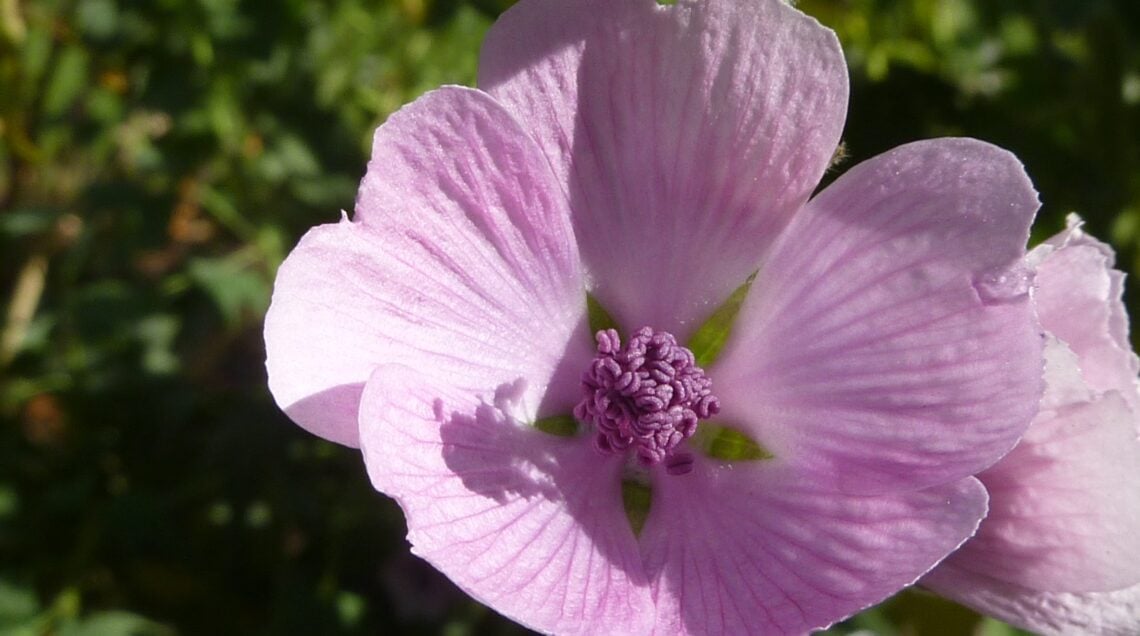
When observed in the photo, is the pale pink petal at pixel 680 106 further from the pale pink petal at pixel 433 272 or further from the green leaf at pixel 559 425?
the green leaf at pixel 559 425

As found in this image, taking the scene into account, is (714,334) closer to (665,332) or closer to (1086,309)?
(665,332)

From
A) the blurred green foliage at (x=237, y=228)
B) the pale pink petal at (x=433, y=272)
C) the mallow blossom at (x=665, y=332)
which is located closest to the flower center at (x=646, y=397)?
the mallow blossom at (x=665, y=332)

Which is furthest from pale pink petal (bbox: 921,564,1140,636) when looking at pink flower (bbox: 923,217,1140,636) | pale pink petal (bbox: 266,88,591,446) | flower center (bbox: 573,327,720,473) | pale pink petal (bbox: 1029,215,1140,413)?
pale pink petal (bbox: 266,88,591,446)

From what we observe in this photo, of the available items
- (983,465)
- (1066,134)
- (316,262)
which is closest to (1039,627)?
(983,465)

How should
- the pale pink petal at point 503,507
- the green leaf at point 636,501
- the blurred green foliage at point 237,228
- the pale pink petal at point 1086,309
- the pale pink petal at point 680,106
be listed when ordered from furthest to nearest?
the blurred green foliage at point 237,228 < the green leaf at point 636,501 < the pale pink petal at point 1086,309 < the pale pink petal at point 680,106 < the pale pink petal at point 503,507

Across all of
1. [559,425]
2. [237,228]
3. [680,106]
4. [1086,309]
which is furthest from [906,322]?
[237,228]

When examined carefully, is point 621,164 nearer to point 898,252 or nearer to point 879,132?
point 898,252

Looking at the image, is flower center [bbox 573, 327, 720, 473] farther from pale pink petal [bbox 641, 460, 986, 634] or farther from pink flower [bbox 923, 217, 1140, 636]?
pink flower [bbox 923, 217, 1140, 636]
